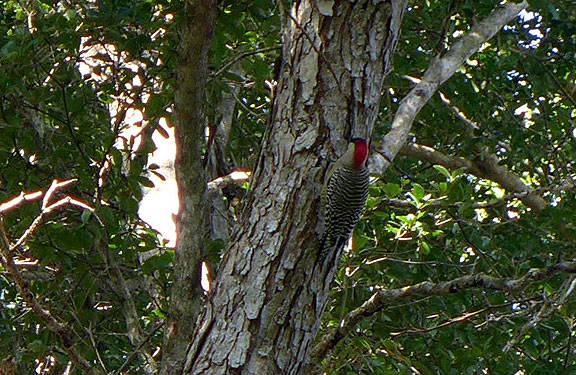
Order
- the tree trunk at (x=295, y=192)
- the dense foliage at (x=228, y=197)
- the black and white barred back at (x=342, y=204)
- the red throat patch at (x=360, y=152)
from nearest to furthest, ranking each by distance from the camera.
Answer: the tree trunk at (x=295, y=192)
the black and white barred back at (x=342, y=204)
the red throat patch at (x=360, y=152)
the dense foliage at (x=228, y=197)

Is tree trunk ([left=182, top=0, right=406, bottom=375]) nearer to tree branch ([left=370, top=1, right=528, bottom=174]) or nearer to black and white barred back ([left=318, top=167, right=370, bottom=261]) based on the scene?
black and white barred back ([left=318, top=167, right=370, bottom=261])

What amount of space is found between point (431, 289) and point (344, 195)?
55 cm

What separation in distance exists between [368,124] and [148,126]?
156 cm

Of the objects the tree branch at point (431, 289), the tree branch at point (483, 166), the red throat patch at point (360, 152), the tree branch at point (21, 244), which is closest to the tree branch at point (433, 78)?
the red throat patch at point (360, 152)

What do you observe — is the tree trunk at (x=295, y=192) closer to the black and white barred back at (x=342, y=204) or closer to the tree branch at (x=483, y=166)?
the black and white barred back at (x=342, y=204)

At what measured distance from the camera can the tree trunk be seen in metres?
3.00

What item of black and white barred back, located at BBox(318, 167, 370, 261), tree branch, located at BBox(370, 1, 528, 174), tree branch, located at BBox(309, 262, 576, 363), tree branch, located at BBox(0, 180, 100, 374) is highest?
tree branch, located at BBox(370, 1, 528, 174)

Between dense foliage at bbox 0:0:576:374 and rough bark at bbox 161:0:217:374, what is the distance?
160 mm

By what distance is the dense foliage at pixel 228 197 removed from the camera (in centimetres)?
409

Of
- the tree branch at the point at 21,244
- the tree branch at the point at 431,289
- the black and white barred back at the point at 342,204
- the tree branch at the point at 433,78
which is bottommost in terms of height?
the tree branch at the point at 21,244

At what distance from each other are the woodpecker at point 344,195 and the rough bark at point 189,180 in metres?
0.57

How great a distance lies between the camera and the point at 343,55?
3.22 meters

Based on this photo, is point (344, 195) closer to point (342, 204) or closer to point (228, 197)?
point (342, 204)

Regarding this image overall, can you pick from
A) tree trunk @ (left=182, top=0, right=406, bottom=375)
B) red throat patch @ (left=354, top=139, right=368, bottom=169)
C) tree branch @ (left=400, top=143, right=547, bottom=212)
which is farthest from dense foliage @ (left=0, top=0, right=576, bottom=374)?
tree trunk @ (left=182, top=0, right=406, bottom=375)
